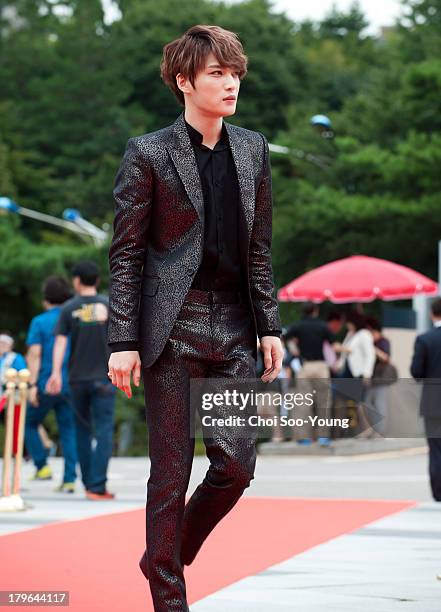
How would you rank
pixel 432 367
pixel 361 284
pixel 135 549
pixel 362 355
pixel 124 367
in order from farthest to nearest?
pixel 361 284
pixel 362 355
pixel 432 367
pixel 135 549
pixel 124 367

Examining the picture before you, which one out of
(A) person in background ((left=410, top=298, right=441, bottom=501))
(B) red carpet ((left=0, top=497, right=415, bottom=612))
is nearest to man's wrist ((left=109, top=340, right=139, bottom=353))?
(B) red carpet ((left=0, top=497, right=415, bottom=612))

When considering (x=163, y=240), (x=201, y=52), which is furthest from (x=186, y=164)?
(x=201, y=52)

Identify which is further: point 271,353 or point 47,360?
point 47,360

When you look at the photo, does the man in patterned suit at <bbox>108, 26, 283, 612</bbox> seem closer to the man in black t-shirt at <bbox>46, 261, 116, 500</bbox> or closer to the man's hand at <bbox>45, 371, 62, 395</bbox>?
the man in black t-shirt at <bbox>46, 261, 116, 500</bbox>

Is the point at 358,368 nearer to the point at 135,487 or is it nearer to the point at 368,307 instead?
the point at 135,487

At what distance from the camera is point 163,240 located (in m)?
4.99

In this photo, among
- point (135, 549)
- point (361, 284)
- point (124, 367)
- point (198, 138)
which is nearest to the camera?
point (124, 367)

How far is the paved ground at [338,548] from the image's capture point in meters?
6.02

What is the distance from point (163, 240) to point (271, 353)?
53cm

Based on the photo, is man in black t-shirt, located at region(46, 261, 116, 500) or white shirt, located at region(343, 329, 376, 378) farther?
white shirt, located at region(343, 329, 376, 378)

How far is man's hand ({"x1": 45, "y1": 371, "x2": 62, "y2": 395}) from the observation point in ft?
Result: 39.9

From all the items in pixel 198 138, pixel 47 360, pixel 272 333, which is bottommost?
pixel 272 333

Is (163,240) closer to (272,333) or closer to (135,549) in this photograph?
(272,333)

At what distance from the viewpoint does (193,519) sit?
16.6 feet
